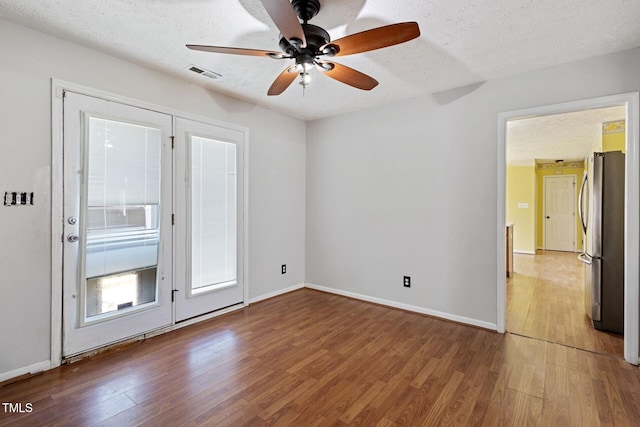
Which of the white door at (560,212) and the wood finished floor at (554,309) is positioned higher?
the white door at (560,212)

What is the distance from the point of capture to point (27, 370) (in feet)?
7.29

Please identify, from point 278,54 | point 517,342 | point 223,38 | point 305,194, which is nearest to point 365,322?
point 517,342

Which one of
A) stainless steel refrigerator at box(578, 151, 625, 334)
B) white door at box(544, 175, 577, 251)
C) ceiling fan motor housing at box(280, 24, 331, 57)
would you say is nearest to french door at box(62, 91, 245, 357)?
ceiling fan motor housing at box(280, 24, 331, 57)

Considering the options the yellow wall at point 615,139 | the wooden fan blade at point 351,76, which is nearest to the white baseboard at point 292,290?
the wooden fan blade at point 351,76

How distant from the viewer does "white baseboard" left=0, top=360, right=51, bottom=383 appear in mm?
2136

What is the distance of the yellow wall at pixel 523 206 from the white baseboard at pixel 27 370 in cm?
887

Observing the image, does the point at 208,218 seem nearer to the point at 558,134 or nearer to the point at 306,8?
the point at 306,8

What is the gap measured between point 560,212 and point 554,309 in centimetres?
614

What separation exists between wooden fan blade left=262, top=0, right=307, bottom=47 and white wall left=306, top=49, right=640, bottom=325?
227 centimetres

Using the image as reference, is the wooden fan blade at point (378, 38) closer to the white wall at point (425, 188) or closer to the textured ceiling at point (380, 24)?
the textured ceiling at point (380, 24)

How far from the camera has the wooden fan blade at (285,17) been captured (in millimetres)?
1380

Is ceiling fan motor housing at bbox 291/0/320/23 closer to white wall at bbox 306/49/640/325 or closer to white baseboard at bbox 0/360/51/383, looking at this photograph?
white wall at bbox 306/49/640/325

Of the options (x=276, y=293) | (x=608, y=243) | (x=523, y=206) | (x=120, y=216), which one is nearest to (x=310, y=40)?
(x=120, y=216)

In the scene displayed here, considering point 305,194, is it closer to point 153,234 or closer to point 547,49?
point 153,234
